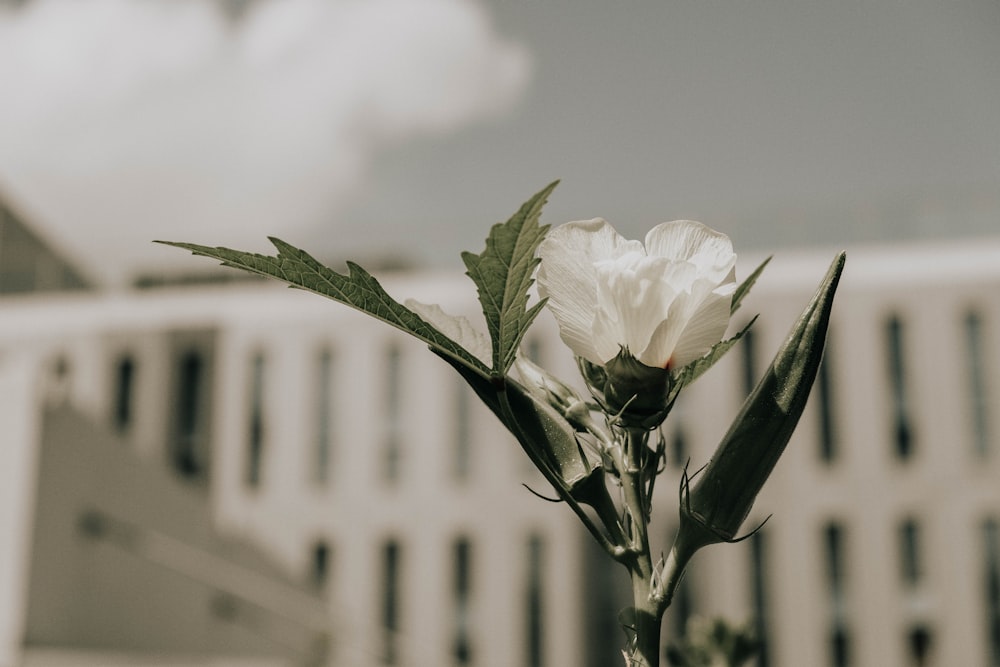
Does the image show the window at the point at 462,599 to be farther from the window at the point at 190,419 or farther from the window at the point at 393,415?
the window at the point at 190,419

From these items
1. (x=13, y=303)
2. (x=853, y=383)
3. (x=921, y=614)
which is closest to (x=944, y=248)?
(x=853, y=383)

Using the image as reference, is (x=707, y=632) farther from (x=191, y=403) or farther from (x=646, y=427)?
(x=191, y=403)

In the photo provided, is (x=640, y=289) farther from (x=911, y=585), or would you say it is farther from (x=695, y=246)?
(x=911, y=585)

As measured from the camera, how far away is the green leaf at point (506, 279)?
25.6 inches

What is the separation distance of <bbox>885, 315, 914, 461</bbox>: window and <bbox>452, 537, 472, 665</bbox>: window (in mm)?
10824

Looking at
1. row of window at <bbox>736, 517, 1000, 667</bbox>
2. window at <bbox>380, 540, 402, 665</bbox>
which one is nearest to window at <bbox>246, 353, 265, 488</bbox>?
window at <bbox>380, 540, 402, 665</bbox>

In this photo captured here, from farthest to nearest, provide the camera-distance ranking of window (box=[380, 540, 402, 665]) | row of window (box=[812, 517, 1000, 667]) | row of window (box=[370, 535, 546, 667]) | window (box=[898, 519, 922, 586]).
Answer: window (box=[380, 540, 402, 665]) < row of window (box=[370, 535, 546, 667]) < window (box=[898, 519, 922, 586]) < row of window (box=[812, 517, 1000, 667])

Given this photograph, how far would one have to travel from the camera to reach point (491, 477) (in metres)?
25.8

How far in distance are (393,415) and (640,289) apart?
26203 millimetres

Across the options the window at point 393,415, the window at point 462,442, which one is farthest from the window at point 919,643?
the window at point 393,415

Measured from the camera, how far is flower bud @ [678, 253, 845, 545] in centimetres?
69

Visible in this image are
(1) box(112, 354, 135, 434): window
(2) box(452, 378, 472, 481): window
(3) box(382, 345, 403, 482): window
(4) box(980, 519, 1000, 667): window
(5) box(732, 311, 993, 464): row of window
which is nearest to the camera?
(4) box(980, 519, 1000, 667): window

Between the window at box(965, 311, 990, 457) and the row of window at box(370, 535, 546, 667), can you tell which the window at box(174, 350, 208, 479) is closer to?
the row of window at box(370, 535, 546, 667)

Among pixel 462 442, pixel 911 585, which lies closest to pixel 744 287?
pixel 462 442
